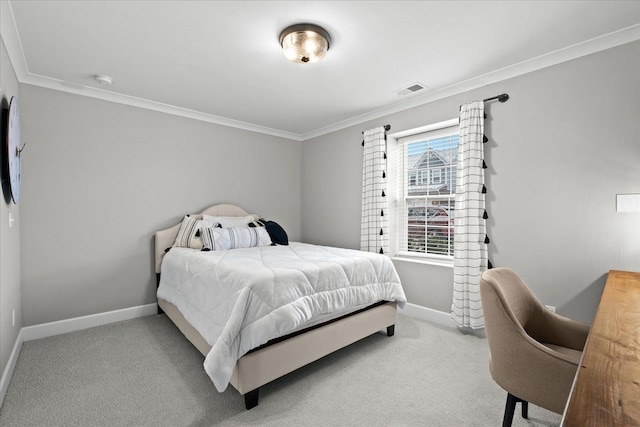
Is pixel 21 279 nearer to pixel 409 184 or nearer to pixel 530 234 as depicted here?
pixel 409 184

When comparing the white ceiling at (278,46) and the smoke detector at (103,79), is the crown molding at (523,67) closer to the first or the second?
the white ceiling at (278,46)

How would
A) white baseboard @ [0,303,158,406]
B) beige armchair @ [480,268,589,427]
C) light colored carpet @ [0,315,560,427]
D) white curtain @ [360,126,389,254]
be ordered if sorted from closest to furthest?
beige armchair @ [480,268,589,427]
light colored carpet @ [0,315,560,427]
white baseboard @ [0,303,158,406]
white curtain @ [360,126,389,254]

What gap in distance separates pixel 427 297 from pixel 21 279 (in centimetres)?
408

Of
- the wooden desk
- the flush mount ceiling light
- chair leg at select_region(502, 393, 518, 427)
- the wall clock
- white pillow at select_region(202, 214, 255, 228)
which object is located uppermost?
the flush mount ceiling light

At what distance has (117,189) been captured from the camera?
3330 millimetres

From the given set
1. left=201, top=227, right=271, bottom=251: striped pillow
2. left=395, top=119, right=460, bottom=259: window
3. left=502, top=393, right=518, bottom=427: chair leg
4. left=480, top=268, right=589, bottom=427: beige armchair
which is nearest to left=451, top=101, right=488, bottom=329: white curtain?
left=395, top=119, right=460, bottom=259: window

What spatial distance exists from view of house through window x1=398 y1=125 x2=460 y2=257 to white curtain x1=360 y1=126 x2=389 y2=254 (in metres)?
0.30

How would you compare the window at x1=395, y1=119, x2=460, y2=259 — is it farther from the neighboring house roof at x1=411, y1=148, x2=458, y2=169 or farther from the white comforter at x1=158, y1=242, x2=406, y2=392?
the white comforter at x1=158, y1=242, x2=406, y2=392

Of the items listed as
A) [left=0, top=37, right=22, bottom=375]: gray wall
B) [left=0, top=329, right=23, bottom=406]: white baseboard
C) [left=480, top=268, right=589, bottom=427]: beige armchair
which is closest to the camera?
[left=480, top=268, right=589, bottom=427]: beige armchair

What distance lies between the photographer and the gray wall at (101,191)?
9.48 ft

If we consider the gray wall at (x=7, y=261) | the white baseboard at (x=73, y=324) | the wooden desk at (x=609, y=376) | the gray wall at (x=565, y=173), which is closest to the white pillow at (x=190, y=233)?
the white baseboard at (x=73, y=324)

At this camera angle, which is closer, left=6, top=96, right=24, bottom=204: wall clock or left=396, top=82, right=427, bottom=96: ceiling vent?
left=6, top=96, right=24, bottom=204: wall clock

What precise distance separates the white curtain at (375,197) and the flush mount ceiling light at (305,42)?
1.66 meters

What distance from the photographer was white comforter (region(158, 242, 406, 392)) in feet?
6.01
